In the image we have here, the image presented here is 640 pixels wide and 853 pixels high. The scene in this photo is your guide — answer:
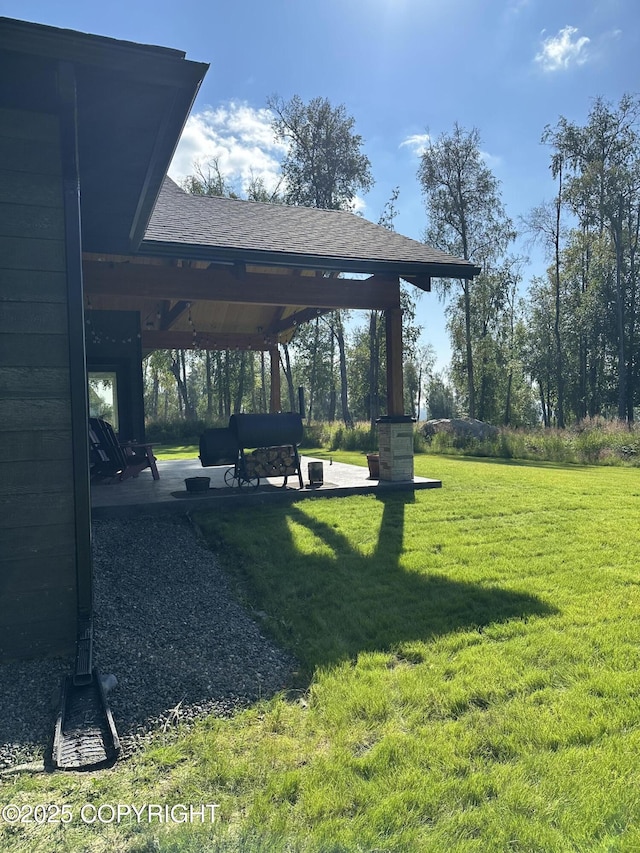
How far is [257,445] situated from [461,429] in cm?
1024

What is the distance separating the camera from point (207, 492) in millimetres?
6668

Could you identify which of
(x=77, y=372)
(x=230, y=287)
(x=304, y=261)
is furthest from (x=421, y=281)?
(x=77, y=372)

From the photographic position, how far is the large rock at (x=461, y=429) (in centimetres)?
1540

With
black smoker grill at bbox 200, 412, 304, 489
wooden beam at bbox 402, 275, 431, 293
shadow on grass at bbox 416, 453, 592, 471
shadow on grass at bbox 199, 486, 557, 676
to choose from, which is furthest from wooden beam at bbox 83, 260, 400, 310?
shadow on grass at bbox 416, 453, 592, 471

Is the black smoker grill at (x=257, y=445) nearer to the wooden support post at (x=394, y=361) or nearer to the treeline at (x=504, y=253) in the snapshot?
Result: the wooden support post at (x=394, y=361)

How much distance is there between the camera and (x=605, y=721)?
2445 millimetres

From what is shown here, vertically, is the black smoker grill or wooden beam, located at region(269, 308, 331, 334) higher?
wooden beam, located at region(269, 308, 331, 334)

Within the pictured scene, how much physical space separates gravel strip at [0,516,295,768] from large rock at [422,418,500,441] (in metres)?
11.7

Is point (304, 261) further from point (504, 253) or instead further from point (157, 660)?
point (504, 253)

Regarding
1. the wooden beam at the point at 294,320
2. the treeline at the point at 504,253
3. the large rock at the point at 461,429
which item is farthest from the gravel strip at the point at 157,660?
the treeline at the point at 504,253

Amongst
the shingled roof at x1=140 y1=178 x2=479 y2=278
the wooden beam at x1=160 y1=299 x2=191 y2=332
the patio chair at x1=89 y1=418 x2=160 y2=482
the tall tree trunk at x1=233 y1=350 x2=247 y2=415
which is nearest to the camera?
the shingled roof at x1=140 y1=178 x2=479 y2=278

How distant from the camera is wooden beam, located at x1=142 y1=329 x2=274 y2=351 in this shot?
40.9 ft

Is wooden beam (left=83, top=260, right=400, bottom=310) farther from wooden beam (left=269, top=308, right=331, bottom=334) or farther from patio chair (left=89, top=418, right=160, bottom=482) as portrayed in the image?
wooden beam (left=269, top=308, right=331, bottom=334)

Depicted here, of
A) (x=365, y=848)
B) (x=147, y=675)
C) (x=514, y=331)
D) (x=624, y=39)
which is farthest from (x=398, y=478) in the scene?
(x=514, y=331)
